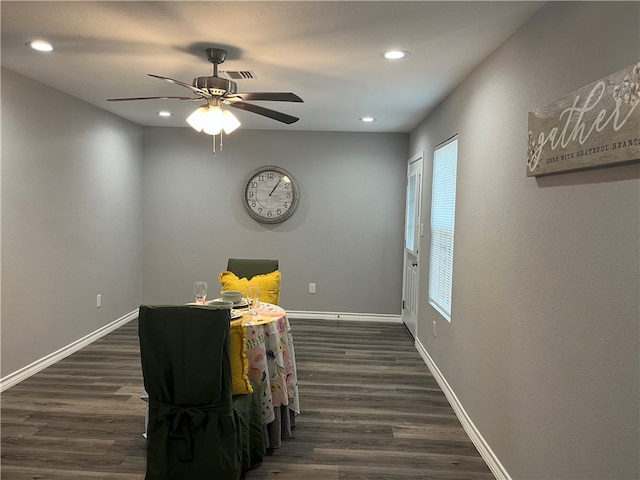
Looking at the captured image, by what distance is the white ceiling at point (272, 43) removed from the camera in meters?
2.32

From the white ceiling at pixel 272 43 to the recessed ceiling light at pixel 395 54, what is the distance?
0.15ft

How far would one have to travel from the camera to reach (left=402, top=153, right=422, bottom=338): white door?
17.0 ft

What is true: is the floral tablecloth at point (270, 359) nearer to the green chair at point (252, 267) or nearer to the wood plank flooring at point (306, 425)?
the wood plank flooring at point (306, 425)

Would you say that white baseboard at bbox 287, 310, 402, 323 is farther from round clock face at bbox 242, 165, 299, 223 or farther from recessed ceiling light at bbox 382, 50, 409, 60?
recessed ceiling light at bbox 382, 50, 409, 60

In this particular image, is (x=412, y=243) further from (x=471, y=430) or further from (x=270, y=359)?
(x=270, y=359)

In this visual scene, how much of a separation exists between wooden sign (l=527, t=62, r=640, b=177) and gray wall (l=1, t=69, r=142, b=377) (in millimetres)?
3637

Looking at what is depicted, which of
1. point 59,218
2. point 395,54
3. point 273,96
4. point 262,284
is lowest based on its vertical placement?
point 262,284

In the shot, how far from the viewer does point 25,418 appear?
124 inches

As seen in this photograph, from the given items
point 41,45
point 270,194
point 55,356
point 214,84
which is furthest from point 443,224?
point 55,356

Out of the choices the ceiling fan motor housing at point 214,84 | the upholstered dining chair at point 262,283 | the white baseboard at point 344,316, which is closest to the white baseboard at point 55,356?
the upholstered dining chair at point 262,283

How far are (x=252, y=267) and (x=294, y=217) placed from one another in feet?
6.87

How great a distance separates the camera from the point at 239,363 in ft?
8.19

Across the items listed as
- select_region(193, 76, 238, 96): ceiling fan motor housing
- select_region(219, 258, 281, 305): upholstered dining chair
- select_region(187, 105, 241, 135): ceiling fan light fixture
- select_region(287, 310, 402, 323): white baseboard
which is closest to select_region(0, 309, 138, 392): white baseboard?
select_region(219, 258, 281, 305): upholstered dining chair

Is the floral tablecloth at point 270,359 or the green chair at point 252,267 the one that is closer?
the floral tablecloth at point 270,359
